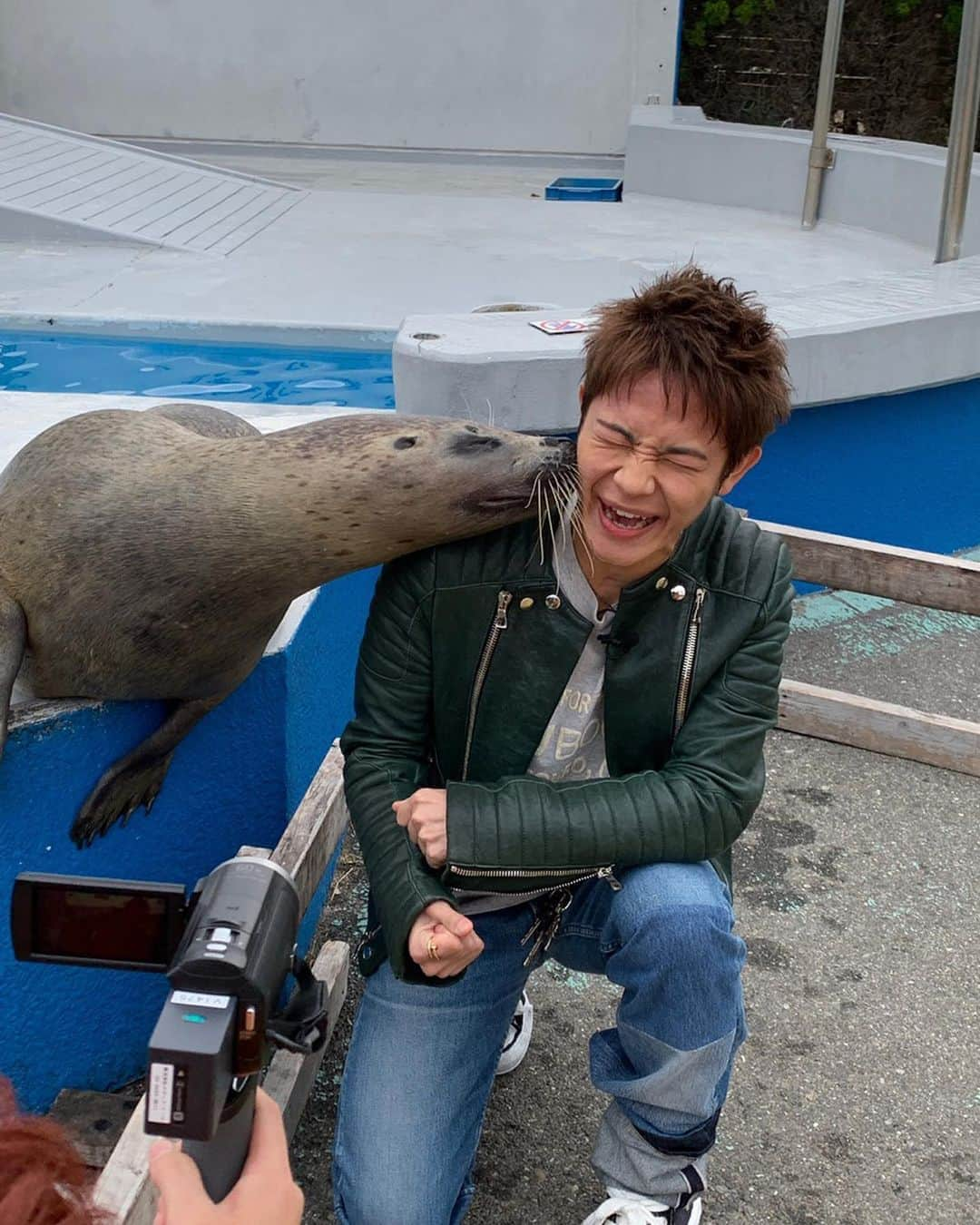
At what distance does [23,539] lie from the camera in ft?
6.29

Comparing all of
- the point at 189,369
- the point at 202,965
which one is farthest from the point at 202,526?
the point at 189,369

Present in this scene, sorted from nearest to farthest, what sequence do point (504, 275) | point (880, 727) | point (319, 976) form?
point (319, 976)
point (880, 727)
point (504, 275)

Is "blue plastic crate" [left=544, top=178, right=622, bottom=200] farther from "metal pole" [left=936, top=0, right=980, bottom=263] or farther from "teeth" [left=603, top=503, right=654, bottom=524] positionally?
"teeth" [left=603, top=503, right=654, bottom=524]

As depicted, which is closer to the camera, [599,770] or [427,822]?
[427,822]

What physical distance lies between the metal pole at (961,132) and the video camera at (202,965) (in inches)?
163

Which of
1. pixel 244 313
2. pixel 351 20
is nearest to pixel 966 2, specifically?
pixel 244 313

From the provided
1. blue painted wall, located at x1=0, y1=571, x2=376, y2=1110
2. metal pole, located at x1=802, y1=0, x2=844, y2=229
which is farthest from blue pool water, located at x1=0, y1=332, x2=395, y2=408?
blue painted wall, located at x1=0, y1=571, x2=376, y2=1110

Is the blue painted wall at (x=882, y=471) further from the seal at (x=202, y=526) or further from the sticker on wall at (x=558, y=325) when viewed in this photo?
the seal at (x=202, y=526)

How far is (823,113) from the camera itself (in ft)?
20.8

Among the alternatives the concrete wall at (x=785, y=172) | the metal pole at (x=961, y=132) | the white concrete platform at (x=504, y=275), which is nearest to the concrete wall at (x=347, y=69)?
the concrete wall at (x=785, y=172)

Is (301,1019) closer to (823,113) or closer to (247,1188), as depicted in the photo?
(247,1188)

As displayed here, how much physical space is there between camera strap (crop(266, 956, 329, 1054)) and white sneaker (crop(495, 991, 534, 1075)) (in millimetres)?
997

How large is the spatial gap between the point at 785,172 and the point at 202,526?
7431 mm

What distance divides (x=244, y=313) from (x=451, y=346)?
2.37m
